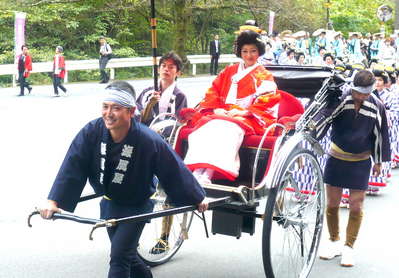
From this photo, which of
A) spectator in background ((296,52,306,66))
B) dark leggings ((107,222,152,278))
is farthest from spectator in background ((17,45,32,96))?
dark leggings ((107,222,152,278))

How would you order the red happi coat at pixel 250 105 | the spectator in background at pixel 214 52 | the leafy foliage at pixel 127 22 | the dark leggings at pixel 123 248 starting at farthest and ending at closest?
the spectator in background at pixel 214 52 < the leafy foliage at pixel 127 22 < the red happi coat at pixel 250 105 < the dark leggings at pixel 123 248

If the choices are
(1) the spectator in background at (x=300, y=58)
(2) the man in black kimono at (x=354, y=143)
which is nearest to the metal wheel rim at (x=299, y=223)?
(2) the man in black kimono at (x=354, y=143)

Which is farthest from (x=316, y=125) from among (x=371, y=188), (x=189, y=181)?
(x=371, y=188)

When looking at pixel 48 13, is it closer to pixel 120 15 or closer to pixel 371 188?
pixel 120 15

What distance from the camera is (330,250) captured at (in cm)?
605

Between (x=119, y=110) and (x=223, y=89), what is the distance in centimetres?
199

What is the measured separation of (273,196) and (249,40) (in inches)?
62.2

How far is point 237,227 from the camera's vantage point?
5012 mm

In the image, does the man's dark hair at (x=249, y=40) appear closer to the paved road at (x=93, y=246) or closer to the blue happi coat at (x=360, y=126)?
the blue happi coat at (x=360, y=126)

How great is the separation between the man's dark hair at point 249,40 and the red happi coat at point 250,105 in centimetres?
18

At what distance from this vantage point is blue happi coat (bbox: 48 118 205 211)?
4059mm

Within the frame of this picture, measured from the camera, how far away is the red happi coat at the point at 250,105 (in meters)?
5.33

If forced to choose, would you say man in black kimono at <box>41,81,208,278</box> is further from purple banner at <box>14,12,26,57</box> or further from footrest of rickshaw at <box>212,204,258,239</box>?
purple banner at <box>14,12,26,57</box>

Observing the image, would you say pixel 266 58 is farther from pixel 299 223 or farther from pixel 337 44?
pixel 337 44
